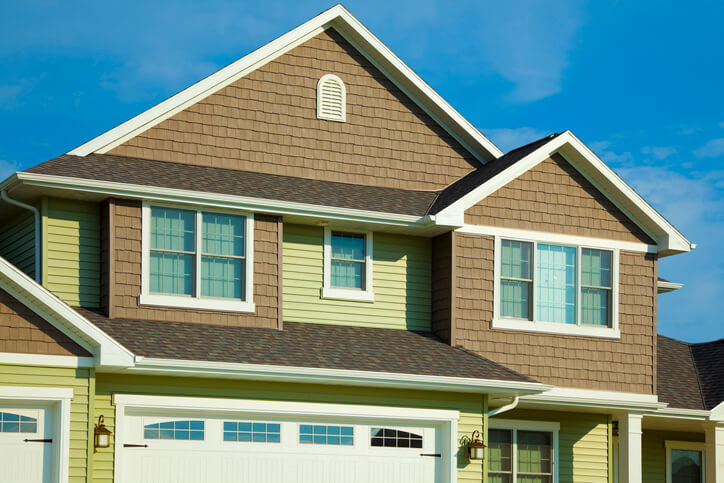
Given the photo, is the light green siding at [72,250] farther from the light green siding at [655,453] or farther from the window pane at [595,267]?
the light green siding at [655,453]

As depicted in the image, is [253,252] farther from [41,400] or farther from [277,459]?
[41,400]

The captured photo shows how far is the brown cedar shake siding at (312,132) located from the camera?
63.8 ft

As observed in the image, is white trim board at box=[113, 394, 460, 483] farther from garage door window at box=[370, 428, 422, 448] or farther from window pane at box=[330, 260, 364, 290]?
window pane at box=[330, 260, 364, 290]

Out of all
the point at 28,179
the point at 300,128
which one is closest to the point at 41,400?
the point at 28,179

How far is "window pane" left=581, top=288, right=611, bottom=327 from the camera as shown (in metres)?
19.9

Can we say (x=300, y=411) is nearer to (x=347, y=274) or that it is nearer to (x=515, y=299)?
(x=347, y=274)

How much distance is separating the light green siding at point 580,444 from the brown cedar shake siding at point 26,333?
343 inches

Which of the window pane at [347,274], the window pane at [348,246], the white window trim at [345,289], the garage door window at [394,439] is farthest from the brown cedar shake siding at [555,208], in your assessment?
the garage door window at [394,439]

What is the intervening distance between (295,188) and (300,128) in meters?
1.43

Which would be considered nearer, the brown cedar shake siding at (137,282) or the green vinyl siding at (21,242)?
the brown cedar shake siding at (137,282)

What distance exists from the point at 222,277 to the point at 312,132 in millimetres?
3582

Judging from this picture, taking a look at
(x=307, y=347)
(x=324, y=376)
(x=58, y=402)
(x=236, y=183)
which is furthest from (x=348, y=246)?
(x=58, y=402)

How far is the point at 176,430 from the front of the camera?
16141 millimetres

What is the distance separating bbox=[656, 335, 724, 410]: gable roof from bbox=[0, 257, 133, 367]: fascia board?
10659mm
